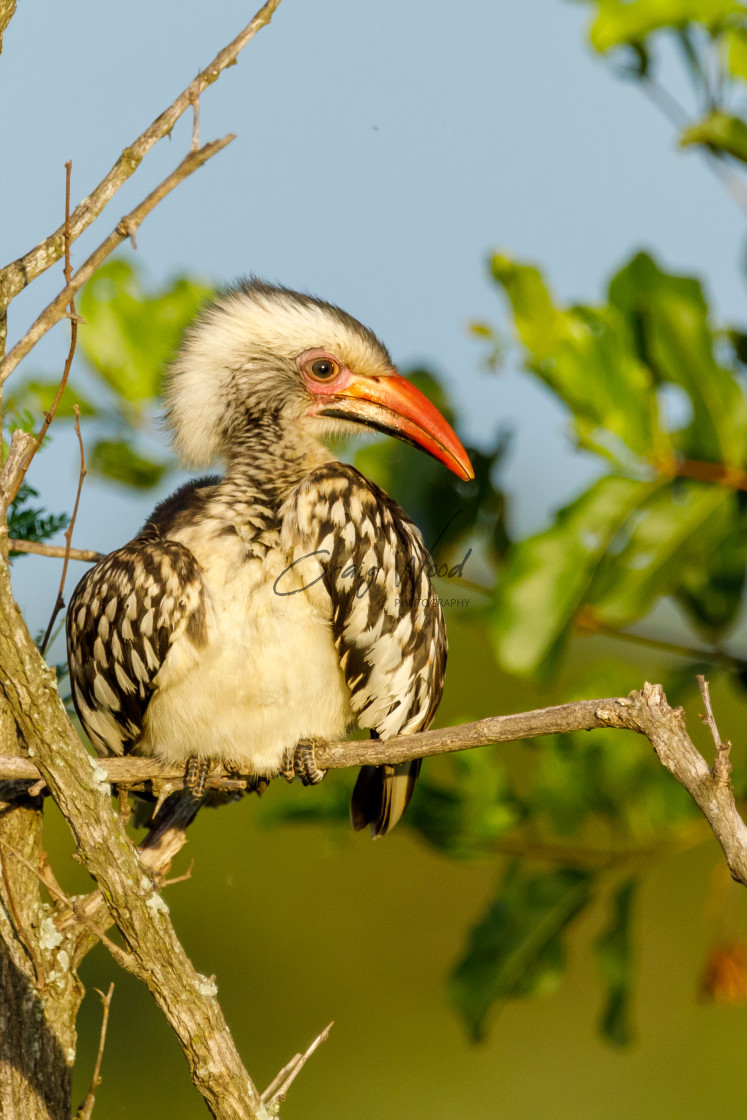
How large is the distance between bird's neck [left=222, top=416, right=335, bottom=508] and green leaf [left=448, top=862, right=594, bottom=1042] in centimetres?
160

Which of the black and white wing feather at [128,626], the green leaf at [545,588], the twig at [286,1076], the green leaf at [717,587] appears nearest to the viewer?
the twig at [286,1076]

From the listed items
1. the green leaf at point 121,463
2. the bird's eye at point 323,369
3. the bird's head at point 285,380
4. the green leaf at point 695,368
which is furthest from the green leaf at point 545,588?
the green leaf at point 121,463

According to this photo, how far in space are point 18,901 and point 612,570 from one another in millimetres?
1756

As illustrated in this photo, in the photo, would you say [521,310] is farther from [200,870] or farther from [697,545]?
[200,870]

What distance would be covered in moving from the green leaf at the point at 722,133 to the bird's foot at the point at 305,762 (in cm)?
194

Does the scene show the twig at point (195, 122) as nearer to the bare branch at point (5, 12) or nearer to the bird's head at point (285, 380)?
the bare branch at point (5, 12)

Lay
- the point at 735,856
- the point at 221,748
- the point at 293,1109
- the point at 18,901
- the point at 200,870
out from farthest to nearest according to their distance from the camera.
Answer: the point at 293,1109 < the point at 200,870 < the point at 221,748 < the point at 18,901 < the point at 735,856

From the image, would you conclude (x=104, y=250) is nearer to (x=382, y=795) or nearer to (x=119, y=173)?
(x=119, y=173)

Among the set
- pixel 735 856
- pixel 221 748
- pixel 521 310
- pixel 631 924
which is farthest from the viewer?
pixel 631 924

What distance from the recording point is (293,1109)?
32.9 ft

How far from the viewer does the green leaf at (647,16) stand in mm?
3262

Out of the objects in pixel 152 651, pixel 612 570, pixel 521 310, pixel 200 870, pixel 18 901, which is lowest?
pixel 200 870

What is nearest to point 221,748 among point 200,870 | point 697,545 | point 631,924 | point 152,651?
point 152,651

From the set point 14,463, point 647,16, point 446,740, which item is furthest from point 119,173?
point 647,16
